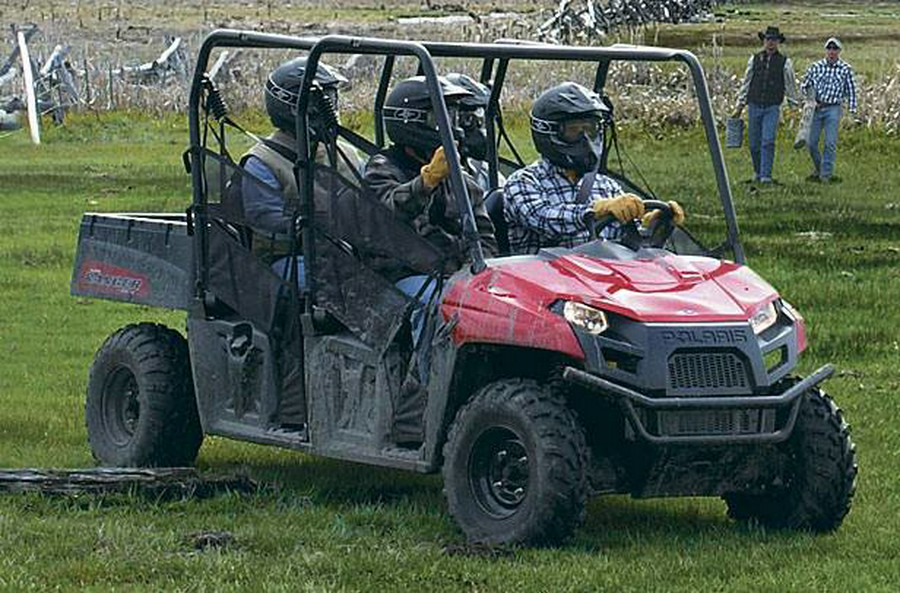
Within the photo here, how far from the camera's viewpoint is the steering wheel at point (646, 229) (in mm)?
9547

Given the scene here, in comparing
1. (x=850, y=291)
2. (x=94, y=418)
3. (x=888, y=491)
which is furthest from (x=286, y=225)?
(x=850, y=291)

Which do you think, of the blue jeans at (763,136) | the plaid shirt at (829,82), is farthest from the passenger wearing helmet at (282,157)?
the plaid shirt at (829,82)

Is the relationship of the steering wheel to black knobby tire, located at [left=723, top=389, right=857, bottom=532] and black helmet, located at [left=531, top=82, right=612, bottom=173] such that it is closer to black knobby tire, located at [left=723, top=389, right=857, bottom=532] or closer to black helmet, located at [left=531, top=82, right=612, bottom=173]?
black helmet, located at [left=531, top=82, right=612, bottom=173]

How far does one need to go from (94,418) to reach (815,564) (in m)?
3.90

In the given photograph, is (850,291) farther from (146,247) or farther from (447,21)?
(447,21)

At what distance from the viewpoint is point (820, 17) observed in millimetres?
75750

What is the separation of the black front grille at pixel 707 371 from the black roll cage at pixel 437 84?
90 centimetres

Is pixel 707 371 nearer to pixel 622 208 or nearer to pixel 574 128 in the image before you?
pixel 622 208

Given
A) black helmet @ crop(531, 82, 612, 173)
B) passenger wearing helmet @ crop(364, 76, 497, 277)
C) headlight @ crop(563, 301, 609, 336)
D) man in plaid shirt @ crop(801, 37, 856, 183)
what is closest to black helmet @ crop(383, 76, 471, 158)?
passenger wearing helmet @ crop(364, 76, 497, 277)

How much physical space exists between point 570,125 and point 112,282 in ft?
8.74

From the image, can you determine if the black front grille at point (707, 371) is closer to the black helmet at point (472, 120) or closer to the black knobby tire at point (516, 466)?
the black knobby tire at point (516, 466)

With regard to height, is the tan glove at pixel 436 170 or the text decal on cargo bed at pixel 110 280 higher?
the tan glove at pixel 436 170

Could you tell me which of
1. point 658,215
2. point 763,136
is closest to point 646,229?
point 658,215

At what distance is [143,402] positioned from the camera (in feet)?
35.9
